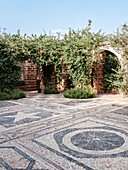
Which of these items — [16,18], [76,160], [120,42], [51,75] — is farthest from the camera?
[51,75]

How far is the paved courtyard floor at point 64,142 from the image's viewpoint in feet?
7.75

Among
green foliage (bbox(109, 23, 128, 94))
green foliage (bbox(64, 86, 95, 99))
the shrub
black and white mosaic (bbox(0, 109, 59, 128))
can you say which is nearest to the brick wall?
the shrub

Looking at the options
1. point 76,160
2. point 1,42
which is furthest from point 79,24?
point 76,160

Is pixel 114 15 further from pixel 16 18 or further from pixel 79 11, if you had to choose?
pixel 16 18

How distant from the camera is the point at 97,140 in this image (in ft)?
10.3

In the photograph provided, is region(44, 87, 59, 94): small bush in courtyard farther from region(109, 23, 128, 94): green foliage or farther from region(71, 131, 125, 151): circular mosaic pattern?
region(71, 131, 125, 151): circular mosaic pattern

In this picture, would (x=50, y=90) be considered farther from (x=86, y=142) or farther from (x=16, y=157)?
(x=16, y=157)

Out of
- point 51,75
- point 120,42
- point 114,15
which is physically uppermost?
point 114,15

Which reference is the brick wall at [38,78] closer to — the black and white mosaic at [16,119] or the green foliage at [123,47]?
the green foliage at [123,47]

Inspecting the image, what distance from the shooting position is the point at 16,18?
9.40 meters

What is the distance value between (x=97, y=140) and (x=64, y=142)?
1.79ft

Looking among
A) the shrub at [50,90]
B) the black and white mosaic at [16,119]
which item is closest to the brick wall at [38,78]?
the shrub at [50,90]

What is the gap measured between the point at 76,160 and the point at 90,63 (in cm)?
656

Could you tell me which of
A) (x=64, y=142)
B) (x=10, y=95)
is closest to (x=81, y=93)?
(x=10, y=95)
